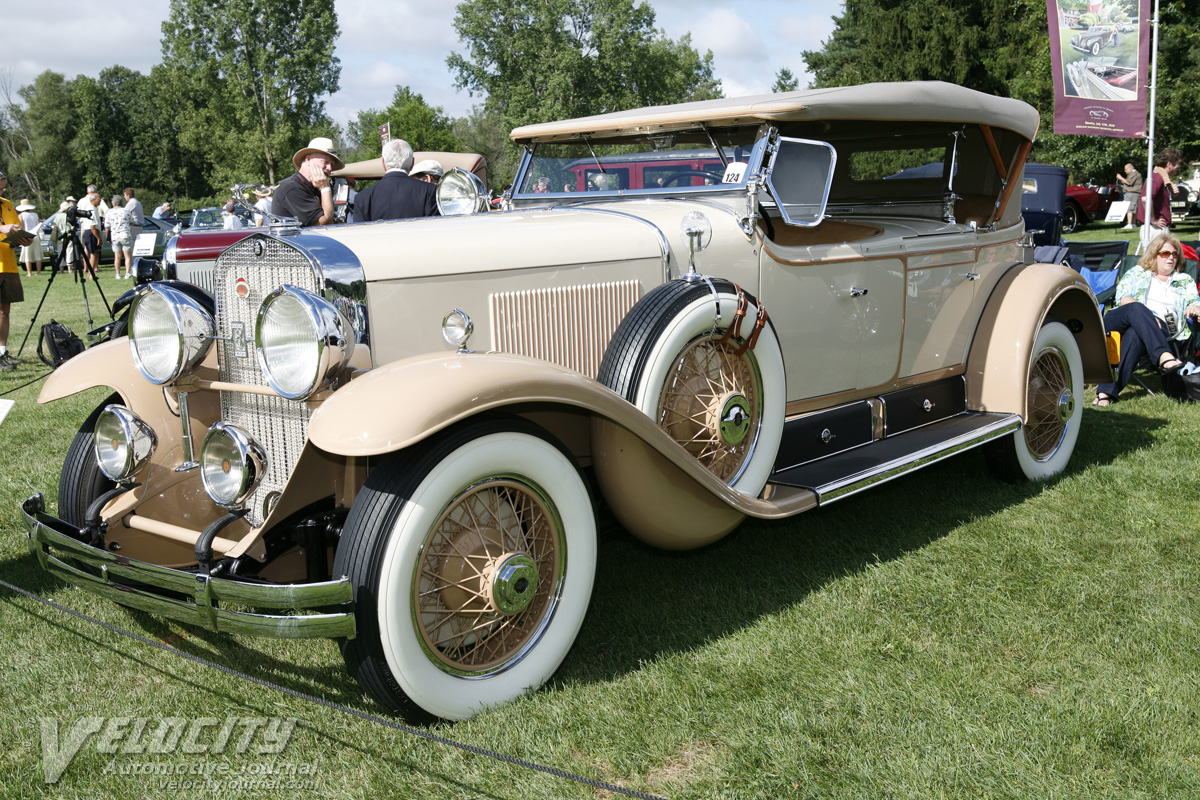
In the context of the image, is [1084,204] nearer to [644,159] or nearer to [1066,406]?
[1066,406]

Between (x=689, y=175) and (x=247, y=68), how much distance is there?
147 feet

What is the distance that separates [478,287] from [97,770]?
68.6 inches

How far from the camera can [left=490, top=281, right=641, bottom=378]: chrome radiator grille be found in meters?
3.11

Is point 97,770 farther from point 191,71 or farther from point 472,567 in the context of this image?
point 191,71

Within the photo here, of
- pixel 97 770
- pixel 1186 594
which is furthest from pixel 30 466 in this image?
pixel 1186 594

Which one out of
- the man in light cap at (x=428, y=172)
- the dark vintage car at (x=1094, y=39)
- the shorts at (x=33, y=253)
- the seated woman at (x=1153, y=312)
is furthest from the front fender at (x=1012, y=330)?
the shorts at (x=33, y=253)

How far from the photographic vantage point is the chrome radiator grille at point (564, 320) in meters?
3.11

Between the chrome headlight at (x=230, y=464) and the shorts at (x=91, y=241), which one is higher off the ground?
the shorts at (x=91, y=241)

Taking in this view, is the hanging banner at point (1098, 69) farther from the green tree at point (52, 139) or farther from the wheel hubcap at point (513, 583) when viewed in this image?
the green tree at point (52, 139)

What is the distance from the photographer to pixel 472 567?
2.57 m

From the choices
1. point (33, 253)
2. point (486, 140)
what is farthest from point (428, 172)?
point (486, 140)

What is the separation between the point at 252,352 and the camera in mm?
2969

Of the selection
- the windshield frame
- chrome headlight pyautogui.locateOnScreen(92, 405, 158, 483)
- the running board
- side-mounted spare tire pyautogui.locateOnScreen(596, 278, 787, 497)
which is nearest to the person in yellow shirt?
the windshield frame

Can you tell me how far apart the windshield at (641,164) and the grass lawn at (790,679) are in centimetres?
153
